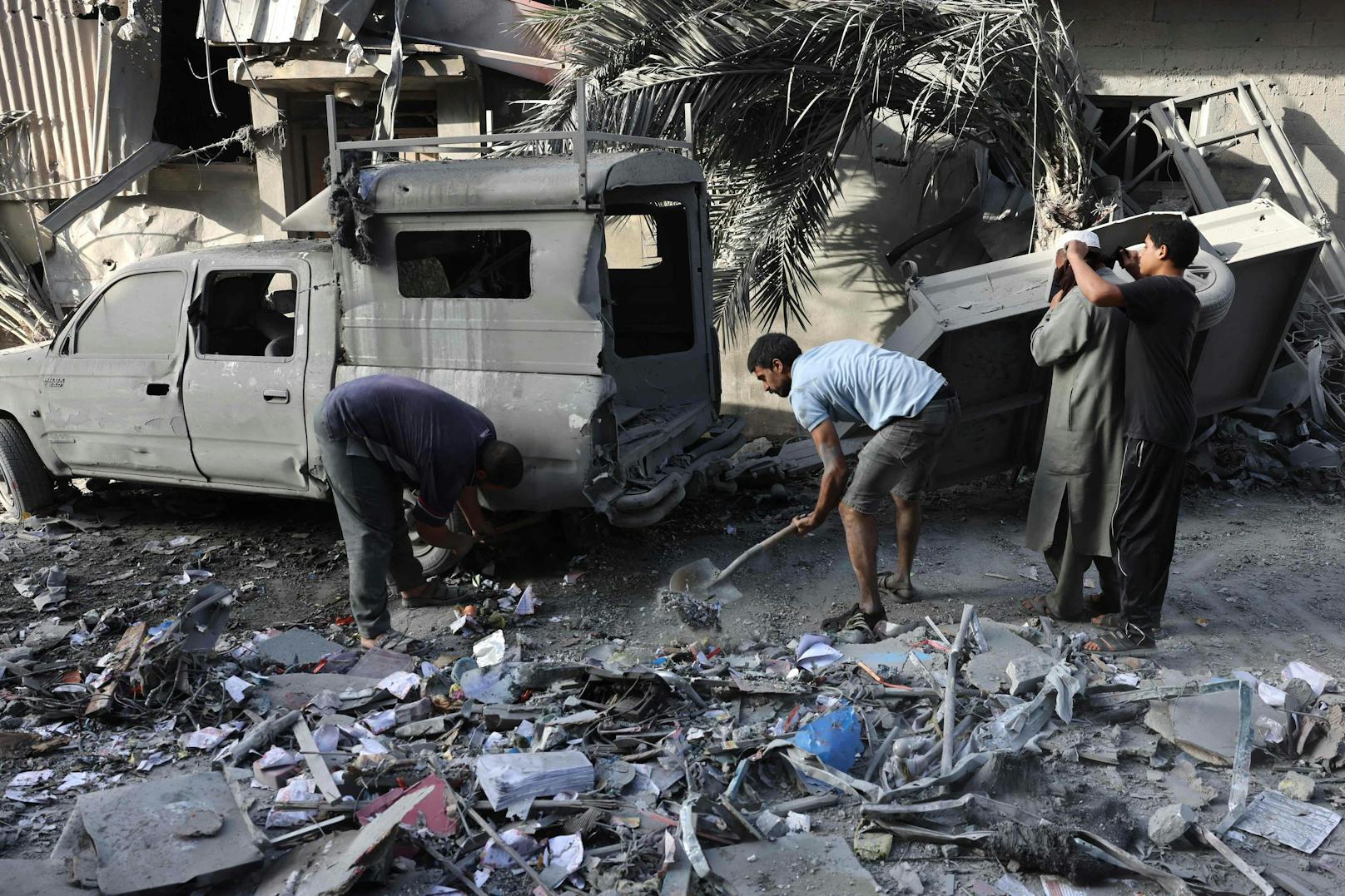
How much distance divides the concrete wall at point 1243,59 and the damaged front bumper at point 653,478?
16.7ft

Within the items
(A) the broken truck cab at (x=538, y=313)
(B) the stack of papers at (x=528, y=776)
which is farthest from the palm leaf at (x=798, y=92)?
(B) the stack of papers at (x=528, y=776)

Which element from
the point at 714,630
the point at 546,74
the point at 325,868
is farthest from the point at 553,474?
the point at 546,74

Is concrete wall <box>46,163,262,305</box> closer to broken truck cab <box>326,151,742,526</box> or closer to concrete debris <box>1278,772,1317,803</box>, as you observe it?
broken truck cab <box>326,151,742,526</box>

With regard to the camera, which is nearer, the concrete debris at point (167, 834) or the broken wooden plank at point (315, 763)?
the concrete debris at point (167, 834)

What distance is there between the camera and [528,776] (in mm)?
3477

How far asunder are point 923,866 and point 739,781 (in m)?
0.68

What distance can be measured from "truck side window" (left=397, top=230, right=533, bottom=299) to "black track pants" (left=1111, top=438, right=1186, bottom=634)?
3019 millimetres

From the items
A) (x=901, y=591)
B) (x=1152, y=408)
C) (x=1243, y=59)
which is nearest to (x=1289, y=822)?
(x=1152, y=408)

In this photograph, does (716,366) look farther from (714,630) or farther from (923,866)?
(923,866)

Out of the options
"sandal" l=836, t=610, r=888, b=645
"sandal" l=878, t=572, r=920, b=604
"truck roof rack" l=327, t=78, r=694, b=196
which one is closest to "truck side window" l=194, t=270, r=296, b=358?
"truck roof rack" l=327, t=78, r=694, b=196

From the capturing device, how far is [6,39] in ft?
33.8

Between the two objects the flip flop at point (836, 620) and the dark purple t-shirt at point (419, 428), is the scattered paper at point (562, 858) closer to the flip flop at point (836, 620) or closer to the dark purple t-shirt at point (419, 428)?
the dark purple t-shirt at point (419, 428)

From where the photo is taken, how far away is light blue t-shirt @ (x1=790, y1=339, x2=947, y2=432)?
183 inches

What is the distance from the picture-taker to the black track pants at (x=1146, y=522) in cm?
462
